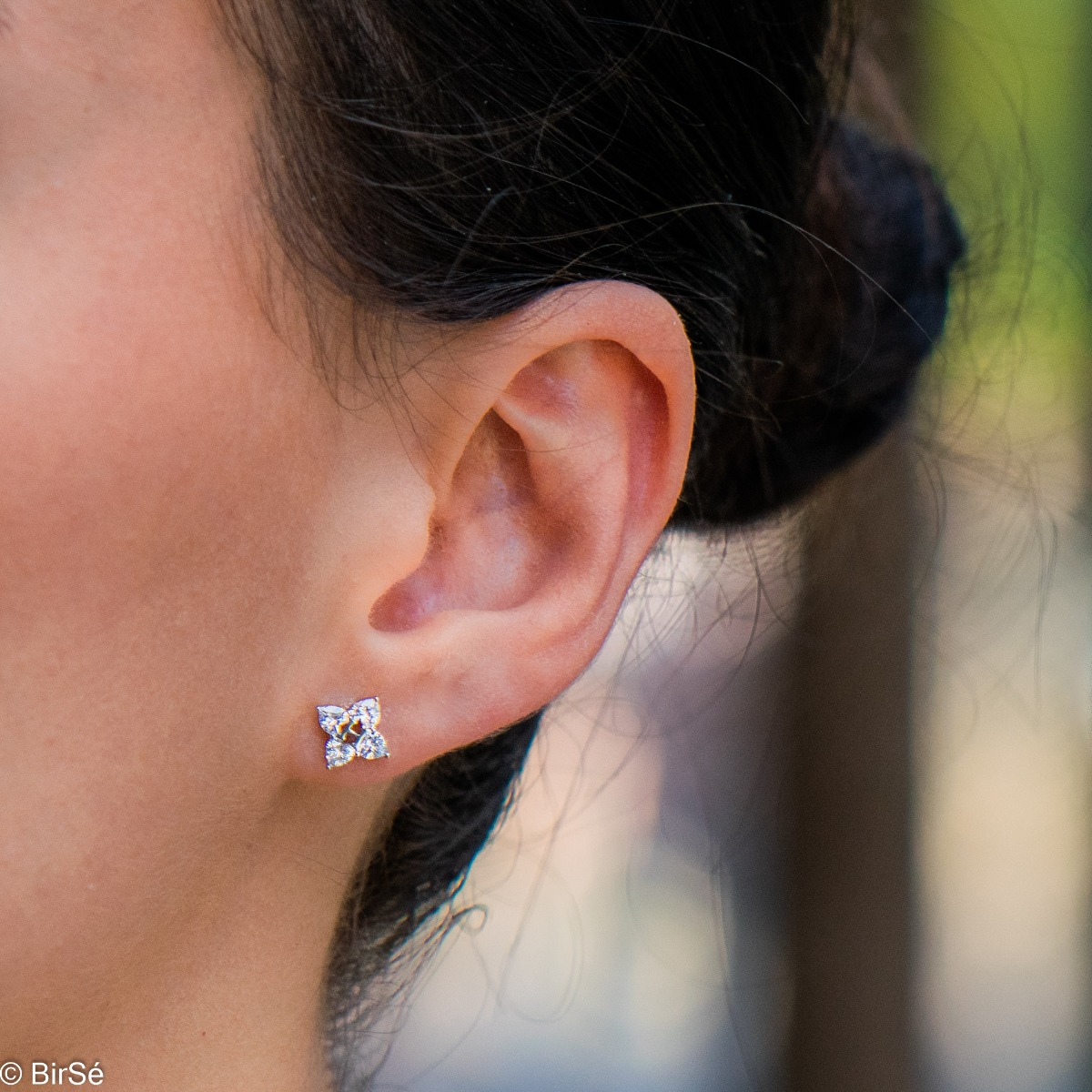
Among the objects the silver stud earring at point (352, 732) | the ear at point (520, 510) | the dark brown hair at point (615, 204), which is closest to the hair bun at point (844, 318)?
the dark brown hair at point (615, 204)

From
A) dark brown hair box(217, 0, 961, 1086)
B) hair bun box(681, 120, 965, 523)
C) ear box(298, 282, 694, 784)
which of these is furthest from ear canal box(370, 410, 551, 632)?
hair bun box(681, 120, 965, 523)

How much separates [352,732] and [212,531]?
19 centimetres

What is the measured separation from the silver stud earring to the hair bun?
524 mm

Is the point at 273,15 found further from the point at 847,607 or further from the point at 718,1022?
the point at 718,1022

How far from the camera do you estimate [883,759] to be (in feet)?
8.92

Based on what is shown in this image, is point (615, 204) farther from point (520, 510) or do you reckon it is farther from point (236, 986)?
point (236, 986)

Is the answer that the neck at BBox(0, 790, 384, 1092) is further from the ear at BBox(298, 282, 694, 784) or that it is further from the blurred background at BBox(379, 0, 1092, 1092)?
the blurred background at BBox(379, 0, 1092, 1092)

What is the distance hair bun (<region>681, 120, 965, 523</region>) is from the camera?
4.00 feet

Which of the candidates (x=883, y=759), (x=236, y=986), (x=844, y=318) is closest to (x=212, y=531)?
(x=236, y=986)

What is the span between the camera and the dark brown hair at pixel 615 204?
84cm

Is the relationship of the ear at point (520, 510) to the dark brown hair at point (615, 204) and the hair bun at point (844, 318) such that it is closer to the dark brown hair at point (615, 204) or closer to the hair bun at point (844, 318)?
the dark brown hair at point (615, 204)

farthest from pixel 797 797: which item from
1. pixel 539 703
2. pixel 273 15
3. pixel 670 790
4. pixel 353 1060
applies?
pixel 273 15

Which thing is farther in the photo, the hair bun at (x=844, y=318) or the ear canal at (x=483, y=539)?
the hair bun at (x=844, y=318)

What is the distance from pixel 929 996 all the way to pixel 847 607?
1343mm
